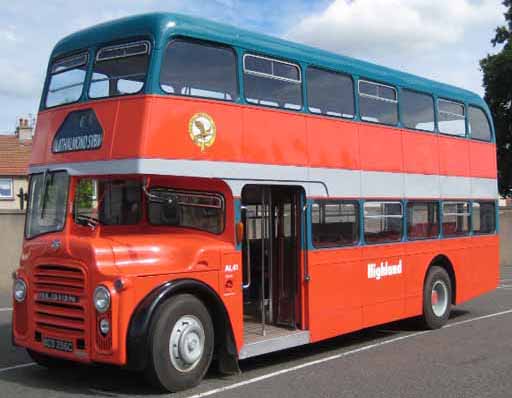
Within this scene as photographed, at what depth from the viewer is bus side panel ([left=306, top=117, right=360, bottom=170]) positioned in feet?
29.3

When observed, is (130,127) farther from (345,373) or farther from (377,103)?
(377,103)

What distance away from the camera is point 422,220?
11180 millimetres

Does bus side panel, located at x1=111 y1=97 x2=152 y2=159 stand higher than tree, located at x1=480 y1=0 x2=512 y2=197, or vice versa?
tree, located at x1=480 y1=0 x2=512 y2=197

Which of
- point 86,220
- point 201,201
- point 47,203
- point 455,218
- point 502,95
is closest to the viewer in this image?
point 86,220

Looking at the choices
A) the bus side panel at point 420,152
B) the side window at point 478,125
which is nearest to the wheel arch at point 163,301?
the bus side panel at point 420,152

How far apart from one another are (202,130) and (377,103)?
12.2 feet

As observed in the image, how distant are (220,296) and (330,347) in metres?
2.86

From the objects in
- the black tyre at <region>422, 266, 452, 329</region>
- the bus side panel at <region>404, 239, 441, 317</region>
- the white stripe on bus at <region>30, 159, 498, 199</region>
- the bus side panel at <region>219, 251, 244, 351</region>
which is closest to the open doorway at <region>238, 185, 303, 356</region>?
the white stripe on bus at <region>30, 159, 498, 199</region>

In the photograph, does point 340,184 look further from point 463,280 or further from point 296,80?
point 463,280

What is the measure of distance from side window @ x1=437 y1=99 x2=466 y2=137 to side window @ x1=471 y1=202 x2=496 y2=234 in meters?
1.42

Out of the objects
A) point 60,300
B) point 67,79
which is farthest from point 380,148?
point 60,300

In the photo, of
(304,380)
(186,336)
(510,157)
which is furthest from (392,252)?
(510,157)

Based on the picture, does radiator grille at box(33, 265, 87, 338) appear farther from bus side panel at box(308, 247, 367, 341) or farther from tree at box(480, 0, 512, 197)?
tree at box(480, 0, 512, 197)

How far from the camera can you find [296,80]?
880cm
